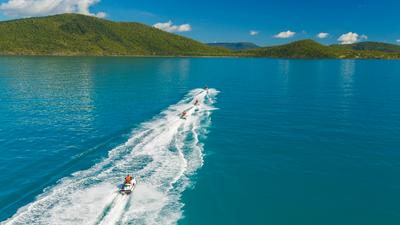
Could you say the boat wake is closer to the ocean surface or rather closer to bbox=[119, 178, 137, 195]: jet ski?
the ocean surface

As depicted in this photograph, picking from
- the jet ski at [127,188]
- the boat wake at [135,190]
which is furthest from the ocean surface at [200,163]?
the jet ski at [127,188]

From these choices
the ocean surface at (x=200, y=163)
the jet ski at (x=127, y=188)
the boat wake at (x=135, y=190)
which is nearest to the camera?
the boat wake at (x=135, y=190)

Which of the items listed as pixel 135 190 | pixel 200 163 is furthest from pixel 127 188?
pixel 200 163

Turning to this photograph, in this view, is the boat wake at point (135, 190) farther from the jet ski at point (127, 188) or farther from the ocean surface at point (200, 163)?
the jet ski at point (127, 188)

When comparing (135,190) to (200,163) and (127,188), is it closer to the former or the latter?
(127,188)

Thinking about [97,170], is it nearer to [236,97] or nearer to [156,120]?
[156,120]

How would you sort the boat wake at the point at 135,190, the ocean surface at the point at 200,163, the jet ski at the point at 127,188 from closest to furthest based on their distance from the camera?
the boat wake at the point at 135,190
the ocean surface at the point at 200,163
the jet ski at the point at 127,188

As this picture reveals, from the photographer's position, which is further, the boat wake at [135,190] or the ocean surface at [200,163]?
the ocean surface at [200,163]
